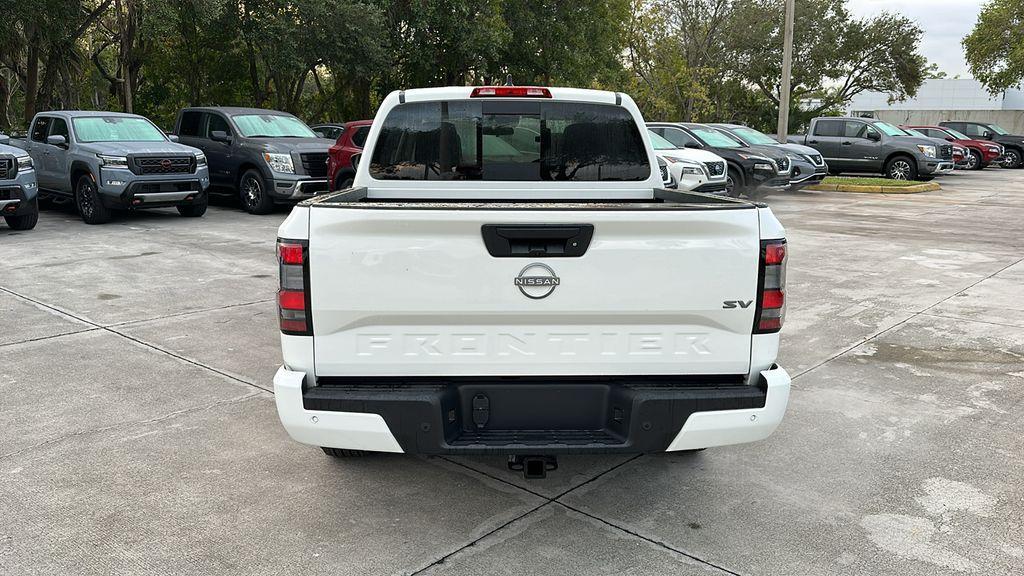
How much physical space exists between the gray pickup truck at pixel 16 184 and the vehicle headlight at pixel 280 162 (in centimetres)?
374

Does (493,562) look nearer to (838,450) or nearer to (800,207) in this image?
(838,450)

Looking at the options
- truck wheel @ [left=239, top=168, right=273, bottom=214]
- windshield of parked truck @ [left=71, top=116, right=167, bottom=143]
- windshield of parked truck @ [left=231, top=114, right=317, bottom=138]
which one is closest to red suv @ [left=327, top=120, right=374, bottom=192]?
truck wheel @ [left=239, top=168, right=273, bottom=214]

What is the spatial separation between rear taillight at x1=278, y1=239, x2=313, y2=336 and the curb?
62.3 ft

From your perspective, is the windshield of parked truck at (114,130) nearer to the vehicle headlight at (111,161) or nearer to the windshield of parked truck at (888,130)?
the vehicle headlight at (111,161)

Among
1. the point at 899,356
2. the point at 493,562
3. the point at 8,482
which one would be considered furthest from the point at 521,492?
the point at 899,356

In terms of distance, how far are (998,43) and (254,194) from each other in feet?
131

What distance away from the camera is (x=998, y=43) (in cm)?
4056

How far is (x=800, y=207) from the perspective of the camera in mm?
16875

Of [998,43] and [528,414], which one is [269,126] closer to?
[528,414]

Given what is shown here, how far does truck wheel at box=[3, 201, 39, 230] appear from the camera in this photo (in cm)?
1241

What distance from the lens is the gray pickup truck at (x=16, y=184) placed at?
38.5 feet

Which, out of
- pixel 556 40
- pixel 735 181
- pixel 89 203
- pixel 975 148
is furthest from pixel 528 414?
pixel 975 148

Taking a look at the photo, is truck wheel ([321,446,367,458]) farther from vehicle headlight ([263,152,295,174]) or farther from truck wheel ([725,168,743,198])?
truck wheel ([725,168,743,198])

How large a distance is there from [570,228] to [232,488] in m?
2.14
